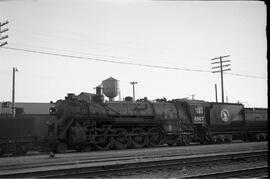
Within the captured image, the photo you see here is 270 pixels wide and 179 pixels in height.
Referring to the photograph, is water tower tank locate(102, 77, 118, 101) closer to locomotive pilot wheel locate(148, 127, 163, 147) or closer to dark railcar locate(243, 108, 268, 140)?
locomotive pilot wheel locate(148, 127, 163, 147)

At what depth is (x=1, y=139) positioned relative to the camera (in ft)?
54.7

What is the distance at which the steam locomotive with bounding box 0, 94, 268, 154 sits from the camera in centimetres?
1838

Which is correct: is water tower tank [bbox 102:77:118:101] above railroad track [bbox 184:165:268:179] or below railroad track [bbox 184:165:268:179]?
above

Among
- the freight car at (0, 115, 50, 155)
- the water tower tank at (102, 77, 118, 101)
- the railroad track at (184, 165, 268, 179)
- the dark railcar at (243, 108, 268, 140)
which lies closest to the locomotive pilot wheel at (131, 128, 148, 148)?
the freight car at (0, 115, 50, 155)

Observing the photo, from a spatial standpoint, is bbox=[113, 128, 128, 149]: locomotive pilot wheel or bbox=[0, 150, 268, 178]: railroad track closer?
bbox=[0, 150, 268, 178]: railroad track

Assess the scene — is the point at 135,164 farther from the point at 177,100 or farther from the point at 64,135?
the point at 177,100

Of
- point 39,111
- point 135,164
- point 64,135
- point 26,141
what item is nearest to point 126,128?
point 64,135

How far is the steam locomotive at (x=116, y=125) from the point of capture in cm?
1838

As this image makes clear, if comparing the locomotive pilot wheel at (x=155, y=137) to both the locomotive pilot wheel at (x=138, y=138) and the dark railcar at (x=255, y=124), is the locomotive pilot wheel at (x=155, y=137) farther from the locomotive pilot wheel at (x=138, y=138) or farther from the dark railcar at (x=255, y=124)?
the dark railcar at (x=255, y=124)

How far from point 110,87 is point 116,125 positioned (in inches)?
417

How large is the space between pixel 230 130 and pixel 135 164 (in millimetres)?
16961

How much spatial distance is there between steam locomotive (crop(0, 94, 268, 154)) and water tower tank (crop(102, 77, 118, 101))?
717 cm

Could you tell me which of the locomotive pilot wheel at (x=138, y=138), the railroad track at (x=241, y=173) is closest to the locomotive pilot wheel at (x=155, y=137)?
the locomotive pilot wheel at (x=138, y=138)

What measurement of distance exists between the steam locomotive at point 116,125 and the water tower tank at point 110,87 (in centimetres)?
717
